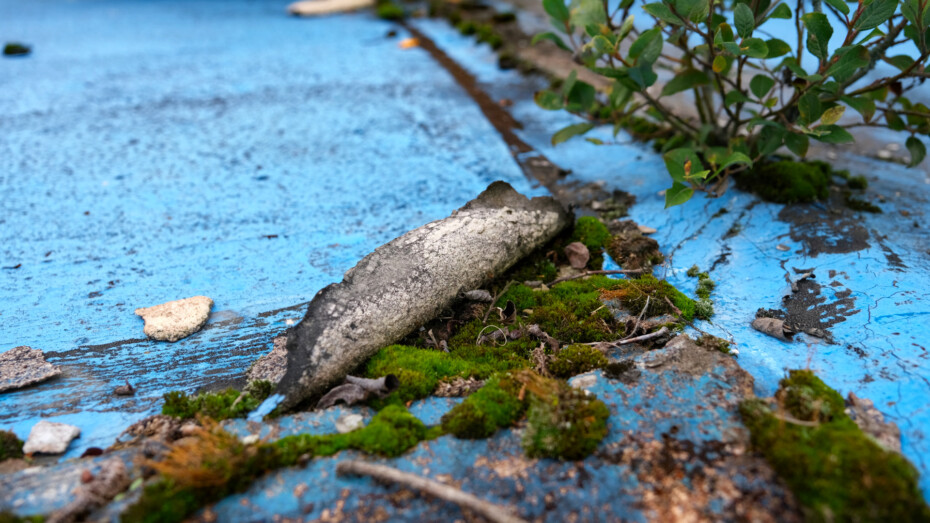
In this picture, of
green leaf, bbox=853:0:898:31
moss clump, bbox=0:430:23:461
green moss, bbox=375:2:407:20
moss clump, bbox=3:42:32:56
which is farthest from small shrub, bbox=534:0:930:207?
moss clump, bbox=3:42:32:56

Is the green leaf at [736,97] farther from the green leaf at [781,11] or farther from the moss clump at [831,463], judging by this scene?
the moss clump at [831,463]

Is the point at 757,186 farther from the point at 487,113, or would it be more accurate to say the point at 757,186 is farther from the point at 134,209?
the point at 134,209

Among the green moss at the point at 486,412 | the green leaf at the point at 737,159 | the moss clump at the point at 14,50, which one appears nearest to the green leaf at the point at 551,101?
the green leaf at the point at 737,159

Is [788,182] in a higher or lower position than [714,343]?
higher

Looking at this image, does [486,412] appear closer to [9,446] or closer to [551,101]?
[9,446]

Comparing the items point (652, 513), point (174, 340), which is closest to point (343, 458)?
point (652, 513)

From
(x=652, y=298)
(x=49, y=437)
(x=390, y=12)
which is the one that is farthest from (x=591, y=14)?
(x=390, y=12)
